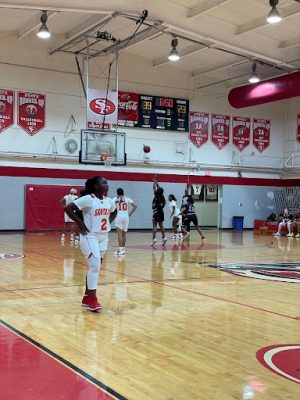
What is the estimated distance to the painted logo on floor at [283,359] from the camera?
14.4 ft

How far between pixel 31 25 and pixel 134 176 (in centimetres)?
849

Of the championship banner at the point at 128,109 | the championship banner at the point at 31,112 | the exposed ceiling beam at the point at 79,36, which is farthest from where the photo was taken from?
the championship banner at the point at 128,109

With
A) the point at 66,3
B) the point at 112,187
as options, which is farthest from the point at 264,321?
the point at 112,187

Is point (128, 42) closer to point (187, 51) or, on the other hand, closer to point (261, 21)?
point (187, 51)

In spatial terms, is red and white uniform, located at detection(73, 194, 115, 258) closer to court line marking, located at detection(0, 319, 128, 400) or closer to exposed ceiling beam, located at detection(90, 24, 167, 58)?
court line marking, located at detection(0, 319, 128, 400)

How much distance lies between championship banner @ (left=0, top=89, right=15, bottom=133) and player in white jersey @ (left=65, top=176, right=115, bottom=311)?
16.6m

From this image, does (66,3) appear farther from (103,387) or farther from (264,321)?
(103,387)

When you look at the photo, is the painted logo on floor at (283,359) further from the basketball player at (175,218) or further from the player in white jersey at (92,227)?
the basketball player at (175,218)

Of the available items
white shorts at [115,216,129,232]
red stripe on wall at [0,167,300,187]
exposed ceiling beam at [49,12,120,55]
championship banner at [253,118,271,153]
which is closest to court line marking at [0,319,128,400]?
white shorts at [115,216,129,232]

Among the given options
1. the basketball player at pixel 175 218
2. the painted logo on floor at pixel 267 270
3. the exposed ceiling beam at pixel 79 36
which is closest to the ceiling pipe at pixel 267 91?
the basketball player at pixel 175 218

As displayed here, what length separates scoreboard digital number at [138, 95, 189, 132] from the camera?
25.8m

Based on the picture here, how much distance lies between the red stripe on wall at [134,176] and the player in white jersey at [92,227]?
16.8 meters

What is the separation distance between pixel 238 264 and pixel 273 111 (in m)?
19.4

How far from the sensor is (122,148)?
2125 cm
